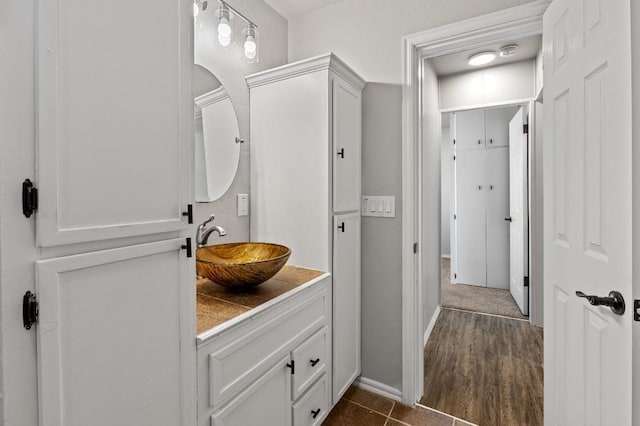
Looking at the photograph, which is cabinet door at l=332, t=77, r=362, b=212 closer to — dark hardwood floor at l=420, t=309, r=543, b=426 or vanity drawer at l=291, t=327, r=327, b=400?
vanity drawer at l=291, t=327, r=327, b=400

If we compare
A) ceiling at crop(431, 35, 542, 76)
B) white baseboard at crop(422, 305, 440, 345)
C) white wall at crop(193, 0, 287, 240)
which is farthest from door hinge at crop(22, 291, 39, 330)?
ceiling at crop(431, 35, 542, 76)

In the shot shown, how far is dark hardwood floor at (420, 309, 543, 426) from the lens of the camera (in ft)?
5.98

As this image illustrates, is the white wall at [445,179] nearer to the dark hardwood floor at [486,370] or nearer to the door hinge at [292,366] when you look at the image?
the dark hardwood floor at [486,370]

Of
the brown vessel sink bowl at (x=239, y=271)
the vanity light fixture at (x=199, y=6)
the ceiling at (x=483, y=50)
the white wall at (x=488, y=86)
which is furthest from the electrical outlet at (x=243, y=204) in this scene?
the white wall at (x=488, y=86)

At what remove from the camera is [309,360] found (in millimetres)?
1461

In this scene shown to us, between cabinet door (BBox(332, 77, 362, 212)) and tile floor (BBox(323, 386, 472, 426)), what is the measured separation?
1.13 m

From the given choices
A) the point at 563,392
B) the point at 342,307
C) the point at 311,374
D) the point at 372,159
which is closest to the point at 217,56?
the point at 372,159

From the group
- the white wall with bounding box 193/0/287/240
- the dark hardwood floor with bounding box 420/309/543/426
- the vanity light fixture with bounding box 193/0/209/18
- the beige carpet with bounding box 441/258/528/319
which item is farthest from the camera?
the beige carpet with bounding box 441/258/528/319

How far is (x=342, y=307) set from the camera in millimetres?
1784

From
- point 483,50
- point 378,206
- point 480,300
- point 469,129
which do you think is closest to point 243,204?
point 378,206

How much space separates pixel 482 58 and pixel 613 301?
8.74 ft

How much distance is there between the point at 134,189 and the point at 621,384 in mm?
1421

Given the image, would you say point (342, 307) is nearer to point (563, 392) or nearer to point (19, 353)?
point (563, 392)

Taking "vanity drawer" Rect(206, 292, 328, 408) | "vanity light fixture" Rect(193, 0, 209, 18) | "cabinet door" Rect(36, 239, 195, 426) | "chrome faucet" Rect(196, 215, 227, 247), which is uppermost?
"vanity light fixture" Rect(193, 0, 209, 18)
